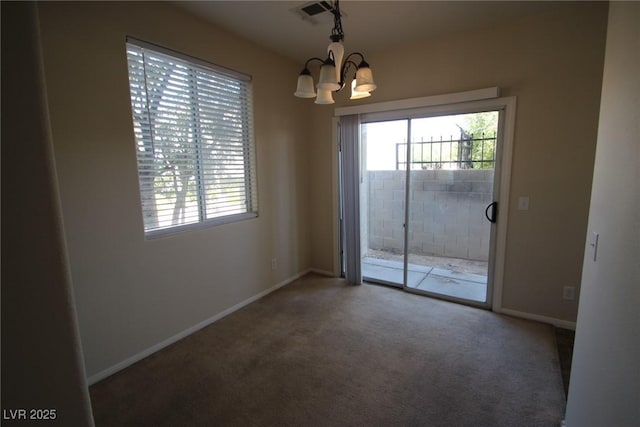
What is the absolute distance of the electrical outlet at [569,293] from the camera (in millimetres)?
2645

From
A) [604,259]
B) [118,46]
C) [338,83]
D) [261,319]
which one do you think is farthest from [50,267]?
[261,319]

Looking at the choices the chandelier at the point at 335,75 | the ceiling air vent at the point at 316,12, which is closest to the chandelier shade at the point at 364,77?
the chandelier at the point at 335,75

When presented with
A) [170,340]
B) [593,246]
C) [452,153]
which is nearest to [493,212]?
[452,153]

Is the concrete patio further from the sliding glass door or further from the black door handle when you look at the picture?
the black door handle

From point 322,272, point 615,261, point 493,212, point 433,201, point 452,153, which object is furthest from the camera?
point 322,272

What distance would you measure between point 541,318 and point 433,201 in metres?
1.50

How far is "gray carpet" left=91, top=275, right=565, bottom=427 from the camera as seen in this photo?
1.78 meters

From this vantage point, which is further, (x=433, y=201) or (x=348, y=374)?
(x=433, y=201)

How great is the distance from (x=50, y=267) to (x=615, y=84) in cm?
198

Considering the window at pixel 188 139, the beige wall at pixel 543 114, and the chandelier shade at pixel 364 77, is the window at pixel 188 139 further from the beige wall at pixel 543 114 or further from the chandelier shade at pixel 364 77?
the beige wall at pixel 543 114

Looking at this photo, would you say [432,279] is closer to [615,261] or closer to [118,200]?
[615,261]

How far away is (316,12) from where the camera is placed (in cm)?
245

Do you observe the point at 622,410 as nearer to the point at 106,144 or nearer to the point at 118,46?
the point at 106,144

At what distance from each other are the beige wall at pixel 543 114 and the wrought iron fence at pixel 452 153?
289mm
